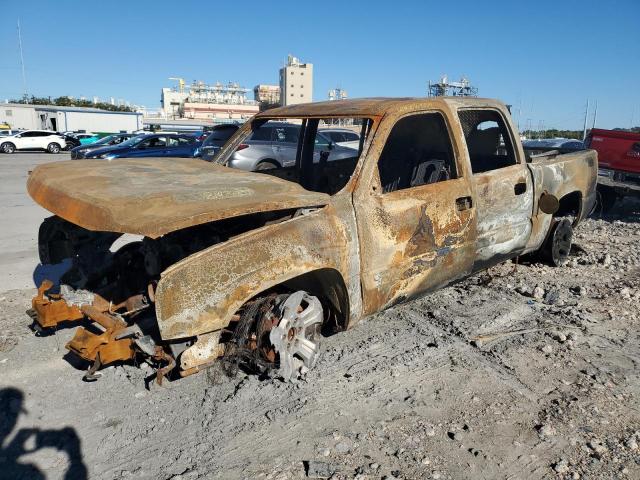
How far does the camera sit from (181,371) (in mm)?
2426

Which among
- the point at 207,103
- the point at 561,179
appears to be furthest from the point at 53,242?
the point at 207,103

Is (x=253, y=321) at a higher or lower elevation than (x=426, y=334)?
higher

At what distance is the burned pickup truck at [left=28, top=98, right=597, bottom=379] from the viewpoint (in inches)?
95.0

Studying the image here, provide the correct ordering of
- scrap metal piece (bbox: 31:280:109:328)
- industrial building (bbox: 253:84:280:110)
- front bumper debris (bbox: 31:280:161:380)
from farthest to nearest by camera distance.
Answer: industrial building (bbox: 253:84:280:110)
scrap metal piece (bbox: 31:280:109:328)
front bumper debris (bbox: 31:280:161:380)

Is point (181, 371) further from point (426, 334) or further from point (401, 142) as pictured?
point (401, 142)


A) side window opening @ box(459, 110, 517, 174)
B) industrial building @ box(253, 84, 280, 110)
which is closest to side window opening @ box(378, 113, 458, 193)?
side window opening @ box(459, 110, 517, 174)

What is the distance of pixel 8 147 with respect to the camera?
91.8 ft

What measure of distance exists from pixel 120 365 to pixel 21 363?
2.35 ft

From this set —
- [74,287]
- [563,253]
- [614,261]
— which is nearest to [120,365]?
[74,287]

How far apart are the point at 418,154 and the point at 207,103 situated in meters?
111

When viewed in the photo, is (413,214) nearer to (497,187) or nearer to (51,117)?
(497,187)

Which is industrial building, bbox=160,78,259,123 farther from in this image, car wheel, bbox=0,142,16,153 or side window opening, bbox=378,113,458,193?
side window opening, bbox=378,113,458,193

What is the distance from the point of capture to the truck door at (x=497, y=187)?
3.71m

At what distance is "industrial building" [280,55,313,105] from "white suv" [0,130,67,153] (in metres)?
79.7
